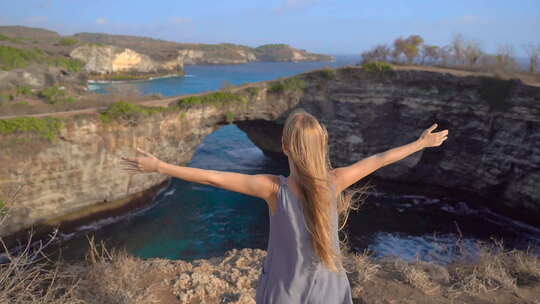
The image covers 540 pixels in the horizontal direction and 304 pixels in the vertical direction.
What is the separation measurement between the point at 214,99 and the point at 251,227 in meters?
8.50

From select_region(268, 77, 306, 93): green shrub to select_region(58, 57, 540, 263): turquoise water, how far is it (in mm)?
7824

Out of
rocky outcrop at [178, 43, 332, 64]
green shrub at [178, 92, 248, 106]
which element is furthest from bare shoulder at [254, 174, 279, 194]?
rocky outcrop at [178, 43, 332, 64]

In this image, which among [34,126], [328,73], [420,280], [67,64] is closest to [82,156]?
[34,126]

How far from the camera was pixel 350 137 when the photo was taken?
2412 centimetres

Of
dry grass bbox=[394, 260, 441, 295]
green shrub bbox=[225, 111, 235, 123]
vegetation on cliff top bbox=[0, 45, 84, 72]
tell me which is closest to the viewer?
dry grass bbox=[394, 260, 441, 295]

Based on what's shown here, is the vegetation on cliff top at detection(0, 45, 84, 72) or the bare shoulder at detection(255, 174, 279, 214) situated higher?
the vegetation on cliff top at detection(0, 45, 84, 72)

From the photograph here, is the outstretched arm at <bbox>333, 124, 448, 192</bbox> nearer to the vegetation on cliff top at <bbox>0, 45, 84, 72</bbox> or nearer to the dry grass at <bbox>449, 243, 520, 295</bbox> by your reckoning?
the dry grass at <bbox>449, 243, 520, 295</bbox>

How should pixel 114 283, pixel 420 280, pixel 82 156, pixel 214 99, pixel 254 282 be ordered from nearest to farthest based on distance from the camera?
pixel 114 283
pixel 420 280
pixel 254 282
pixel 82 156
pixel 214 99

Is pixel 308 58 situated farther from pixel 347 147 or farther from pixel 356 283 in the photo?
pixel 356 283

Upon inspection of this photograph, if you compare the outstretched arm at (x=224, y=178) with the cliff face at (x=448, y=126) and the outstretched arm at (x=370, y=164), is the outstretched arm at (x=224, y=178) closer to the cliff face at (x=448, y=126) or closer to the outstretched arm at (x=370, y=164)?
the outstretched arm at (x=370, y=164)

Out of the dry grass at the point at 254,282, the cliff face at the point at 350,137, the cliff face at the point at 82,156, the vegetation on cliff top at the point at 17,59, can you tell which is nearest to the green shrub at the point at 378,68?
the cliff face at the point at 350,137

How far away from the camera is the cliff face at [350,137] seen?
1702cm

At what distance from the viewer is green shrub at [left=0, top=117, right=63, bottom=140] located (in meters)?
16.0

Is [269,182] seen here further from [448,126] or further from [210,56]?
[210,56]
